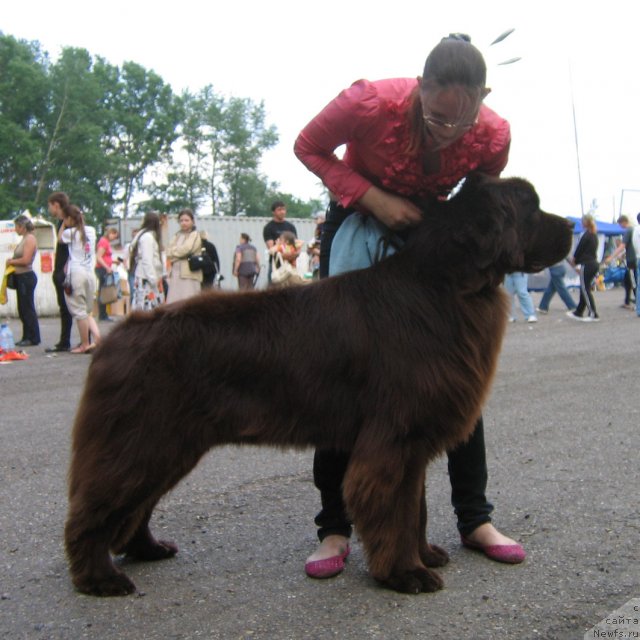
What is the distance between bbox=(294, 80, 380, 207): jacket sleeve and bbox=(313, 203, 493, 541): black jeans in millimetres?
247

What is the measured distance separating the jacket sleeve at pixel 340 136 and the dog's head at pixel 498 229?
35 centimetres

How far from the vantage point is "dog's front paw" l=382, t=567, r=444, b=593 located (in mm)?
2930

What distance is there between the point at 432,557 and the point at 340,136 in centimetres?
176

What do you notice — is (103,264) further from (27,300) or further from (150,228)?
(150,228)

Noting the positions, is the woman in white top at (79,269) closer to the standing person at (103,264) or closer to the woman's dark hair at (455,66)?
the standing person at (103,264)

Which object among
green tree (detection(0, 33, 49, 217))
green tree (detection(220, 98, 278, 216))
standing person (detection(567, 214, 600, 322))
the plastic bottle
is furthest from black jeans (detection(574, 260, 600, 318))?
green tree (detection(220, 98, 278, 216))

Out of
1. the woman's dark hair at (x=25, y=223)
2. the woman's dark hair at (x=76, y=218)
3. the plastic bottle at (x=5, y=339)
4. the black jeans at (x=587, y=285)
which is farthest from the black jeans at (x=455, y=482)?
the black jeans at (x=587, y=285)

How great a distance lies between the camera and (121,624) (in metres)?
2.70

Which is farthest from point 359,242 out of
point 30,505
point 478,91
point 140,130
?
point 140,130

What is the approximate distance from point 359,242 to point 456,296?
0.55 metres

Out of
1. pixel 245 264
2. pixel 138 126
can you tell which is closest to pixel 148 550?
pixel 245 264

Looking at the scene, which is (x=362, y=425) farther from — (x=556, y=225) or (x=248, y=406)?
(x=556, y=225)

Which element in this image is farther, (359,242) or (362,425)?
(359,242)

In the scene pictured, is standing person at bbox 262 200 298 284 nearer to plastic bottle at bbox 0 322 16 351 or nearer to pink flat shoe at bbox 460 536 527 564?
plastic bottle at bbox 0 322 16 351
